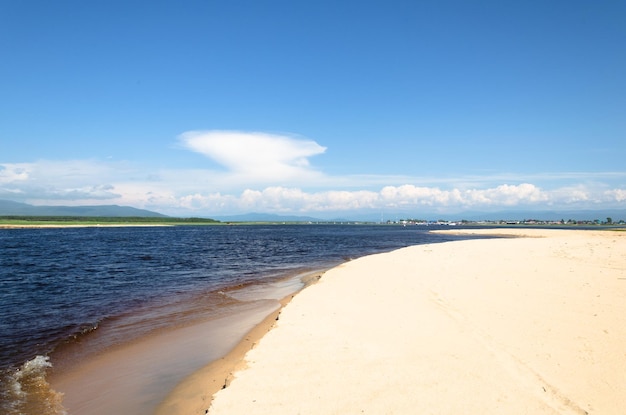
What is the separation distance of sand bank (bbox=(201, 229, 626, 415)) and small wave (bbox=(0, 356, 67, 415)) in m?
3.69

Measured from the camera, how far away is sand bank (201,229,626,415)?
229 inches

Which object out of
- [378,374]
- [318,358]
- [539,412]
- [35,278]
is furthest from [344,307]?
[35,278]

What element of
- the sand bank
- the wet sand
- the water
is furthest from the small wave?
the sand bank

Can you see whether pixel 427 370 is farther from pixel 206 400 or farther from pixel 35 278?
pixel 35 278

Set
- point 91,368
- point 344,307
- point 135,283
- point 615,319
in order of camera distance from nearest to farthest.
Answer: point 91,368 → point 615,319 → point 344,307 → point 135,283

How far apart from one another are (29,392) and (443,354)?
901 centimetres

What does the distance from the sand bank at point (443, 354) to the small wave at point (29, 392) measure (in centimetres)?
369

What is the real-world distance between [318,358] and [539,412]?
4.09 metres

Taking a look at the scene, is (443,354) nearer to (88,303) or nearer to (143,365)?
(143,365)

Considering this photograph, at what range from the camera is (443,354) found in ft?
25.5

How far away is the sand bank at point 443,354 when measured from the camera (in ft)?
19.1

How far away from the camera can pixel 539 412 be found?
538 centimetres

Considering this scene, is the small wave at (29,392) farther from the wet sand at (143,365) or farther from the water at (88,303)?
the wet sand at (143,365)

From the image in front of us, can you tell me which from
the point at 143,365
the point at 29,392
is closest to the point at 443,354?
the point at 143,365
